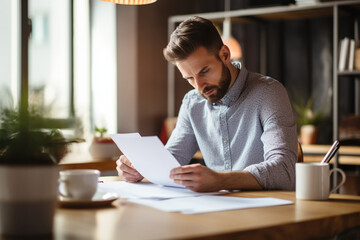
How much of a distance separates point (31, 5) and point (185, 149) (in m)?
2.52

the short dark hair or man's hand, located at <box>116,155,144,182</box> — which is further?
the short dark hair

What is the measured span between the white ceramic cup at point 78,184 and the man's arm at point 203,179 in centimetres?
30

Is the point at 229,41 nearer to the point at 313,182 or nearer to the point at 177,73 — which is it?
the point at 177,73

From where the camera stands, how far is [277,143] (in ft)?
5.43

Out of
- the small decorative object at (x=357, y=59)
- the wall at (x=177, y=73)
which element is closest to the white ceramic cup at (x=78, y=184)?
the small decorative object at (x=357, y=59)

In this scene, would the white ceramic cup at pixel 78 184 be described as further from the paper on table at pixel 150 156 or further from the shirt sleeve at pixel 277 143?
the shirt sleeve at pixel 277 143

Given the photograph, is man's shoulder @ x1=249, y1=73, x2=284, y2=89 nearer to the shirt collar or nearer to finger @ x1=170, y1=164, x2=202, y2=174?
the shirt collar

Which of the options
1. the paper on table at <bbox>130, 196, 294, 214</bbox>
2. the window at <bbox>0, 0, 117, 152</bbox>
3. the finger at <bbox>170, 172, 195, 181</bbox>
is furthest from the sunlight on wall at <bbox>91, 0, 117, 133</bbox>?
the paper on table at <bbox>130, 196, 294, 214</bbox>

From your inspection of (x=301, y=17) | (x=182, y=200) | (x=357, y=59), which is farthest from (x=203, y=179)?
(x=301, y=17)

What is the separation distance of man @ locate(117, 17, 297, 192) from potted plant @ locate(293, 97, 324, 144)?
2.02m

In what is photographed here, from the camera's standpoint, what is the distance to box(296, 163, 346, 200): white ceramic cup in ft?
4.25

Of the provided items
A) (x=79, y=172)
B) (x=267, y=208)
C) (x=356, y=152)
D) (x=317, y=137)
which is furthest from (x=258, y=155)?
(x=317, y=137)

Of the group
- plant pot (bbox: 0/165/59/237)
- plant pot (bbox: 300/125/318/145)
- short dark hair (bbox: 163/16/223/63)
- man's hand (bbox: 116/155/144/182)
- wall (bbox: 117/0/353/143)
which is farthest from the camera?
wall (bbox: 117/0/353/143)

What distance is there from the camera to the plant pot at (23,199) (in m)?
0.85
